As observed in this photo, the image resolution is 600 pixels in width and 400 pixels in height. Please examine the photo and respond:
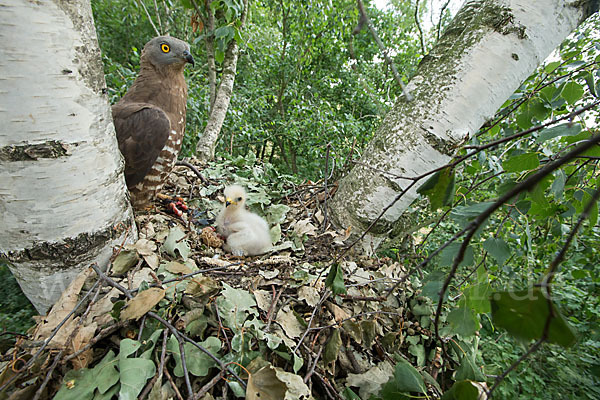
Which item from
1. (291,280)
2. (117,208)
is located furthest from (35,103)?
(291,280)

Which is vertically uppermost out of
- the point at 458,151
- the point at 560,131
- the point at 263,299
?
the point at 560,131

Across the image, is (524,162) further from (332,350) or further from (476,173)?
(476,173)

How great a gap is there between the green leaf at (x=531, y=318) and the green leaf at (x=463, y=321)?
0.42 metres

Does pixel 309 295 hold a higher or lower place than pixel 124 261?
higher

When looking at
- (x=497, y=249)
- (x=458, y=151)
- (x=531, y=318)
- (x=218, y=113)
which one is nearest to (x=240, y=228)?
(x=458, y=151)

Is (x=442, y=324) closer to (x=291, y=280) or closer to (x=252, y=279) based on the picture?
(x=291, y=280)

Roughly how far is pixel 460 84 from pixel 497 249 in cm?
100

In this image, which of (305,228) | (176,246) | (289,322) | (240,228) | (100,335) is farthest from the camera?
(240,228)

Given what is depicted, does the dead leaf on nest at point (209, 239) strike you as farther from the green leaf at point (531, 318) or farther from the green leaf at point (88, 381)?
the green leaf at point (531, 318)

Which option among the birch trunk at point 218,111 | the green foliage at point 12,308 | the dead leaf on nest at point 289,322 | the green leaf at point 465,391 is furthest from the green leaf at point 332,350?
the birch trunk at point 218,111

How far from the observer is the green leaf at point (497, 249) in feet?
2.58

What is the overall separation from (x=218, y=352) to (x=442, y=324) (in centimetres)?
96

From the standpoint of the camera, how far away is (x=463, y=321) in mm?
799

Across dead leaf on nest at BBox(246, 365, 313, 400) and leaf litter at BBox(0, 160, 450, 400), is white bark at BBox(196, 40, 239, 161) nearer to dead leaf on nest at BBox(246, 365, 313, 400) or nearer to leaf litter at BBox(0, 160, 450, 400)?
leaf litter at BBox(0, 160, 450, 400)
